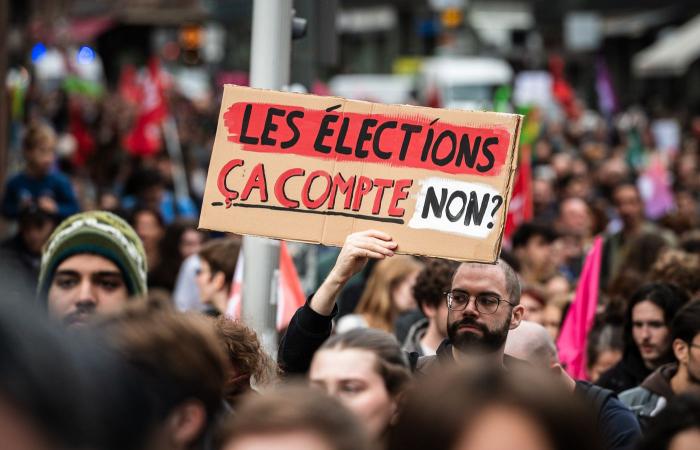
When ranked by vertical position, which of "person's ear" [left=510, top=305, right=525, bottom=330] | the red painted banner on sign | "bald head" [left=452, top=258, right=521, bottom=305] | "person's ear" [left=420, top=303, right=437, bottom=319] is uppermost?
the red painted banner on sign

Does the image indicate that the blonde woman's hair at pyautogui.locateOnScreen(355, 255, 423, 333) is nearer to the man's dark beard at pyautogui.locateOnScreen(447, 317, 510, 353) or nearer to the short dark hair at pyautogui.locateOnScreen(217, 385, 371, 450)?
the man's dark beard at pyautogui.locateOnScreen(447, 317, 510, 353)

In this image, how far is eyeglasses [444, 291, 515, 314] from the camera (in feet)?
16.8

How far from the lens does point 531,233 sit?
11250 mm

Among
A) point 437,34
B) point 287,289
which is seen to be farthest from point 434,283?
point 437,34

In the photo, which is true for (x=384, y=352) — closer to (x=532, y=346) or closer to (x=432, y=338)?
(x=532, y=346)

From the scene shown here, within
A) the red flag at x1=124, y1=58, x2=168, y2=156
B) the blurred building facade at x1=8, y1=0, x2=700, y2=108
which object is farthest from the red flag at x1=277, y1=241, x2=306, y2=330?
the blurred building facade at x1=8, y1=0, x2=700, y2=108

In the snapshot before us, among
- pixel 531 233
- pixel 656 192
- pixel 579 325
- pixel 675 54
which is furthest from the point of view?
pixel 675 54

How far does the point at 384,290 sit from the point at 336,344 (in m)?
4.68

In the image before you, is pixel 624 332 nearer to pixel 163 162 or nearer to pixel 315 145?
pixel 315 145

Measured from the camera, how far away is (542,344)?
536 cm

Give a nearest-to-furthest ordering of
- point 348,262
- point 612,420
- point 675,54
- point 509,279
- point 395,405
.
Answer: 1. point 395,405
2. point 348,262
3. point 612,420
4. point 509,279
5. point 675,54

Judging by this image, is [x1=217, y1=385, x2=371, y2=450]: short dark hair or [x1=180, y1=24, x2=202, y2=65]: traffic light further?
[x1=180, y1=24, x2=202, y2=65]: traffic light

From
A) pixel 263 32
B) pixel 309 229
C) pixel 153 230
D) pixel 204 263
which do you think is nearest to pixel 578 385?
pixel 309 229

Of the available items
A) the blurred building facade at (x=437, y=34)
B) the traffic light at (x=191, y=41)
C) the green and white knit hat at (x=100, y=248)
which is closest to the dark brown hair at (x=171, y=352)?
the green and white knit hat at (x=100, y=248)
